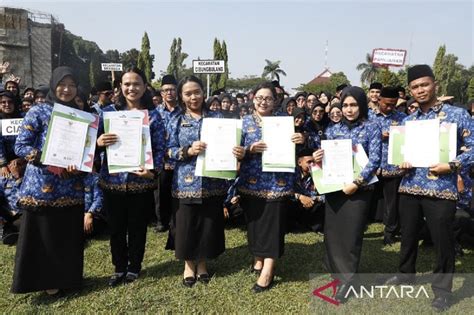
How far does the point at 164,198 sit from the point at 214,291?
222cm

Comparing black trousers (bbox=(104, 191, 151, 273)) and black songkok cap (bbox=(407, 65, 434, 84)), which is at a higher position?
black songkok cap (bbox=(407, 65, 434, 84))

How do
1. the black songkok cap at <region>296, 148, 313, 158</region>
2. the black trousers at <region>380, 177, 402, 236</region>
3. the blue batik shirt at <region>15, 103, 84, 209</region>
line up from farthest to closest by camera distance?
1. the black trousers at <region>380, 177, 402, 236</region>
2. the black songkok cap at <region>296, 148, 313, 158</region>
3. the blue batik shirt at <region>15, 103, 84, 209</region>

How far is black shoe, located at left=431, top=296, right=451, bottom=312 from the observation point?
3.34 metres

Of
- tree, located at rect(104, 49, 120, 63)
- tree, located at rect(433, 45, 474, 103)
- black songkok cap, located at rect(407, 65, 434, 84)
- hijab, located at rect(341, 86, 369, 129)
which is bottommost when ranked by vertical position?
hijab, located at rect(341, 86, 369, 129)

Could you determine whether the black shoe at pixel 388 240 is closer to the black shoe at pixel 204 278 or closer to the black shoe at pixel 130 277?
the black shoe at pixel 204 278

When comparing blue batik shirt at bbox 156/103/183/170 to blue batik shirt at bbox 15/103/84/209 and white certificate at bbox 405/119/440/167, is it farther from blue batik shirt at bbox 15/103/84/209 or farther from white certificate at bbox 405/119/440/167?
white certificate at bbox 405/119/440/167

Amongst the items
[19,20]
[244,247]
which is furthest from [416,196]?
[19,20]

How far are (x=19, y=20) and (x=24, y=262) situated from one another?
4472cm

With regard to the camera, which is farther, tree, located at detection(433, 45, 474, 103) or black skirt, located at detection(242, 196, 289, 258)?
tree, located at detection(433, 45, 474, 103)

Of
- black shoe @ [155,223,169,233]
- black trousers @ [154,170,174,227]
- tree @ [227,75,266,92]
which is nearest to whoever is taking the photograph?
black trousers @ [154,170,174,227]

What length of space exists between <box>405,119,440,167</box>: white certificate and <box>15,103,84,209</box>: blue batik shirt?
10.4ft

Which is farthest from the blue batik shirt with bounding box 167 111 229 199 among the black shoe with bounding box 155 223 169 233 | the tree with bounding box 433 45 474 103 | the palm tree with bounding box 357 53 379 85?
the palm tree with bounding box 357 53 379 85

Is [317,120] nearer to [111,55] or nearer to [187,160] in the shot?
[187,160]

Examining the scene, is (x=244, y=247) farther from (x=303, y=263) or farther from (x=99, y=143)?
(x=99, y=143)
